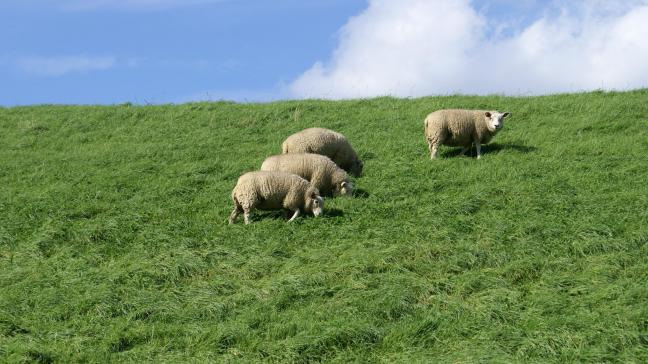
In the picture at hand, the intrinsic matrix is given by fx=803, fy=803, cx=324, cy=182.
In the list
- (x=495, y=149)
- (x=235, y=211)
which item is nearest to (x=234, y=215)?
(x=235, y=211)

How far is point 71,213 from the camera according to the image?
16891 millimetres

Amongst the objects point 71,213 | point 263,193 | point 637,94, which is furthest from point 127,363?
point 637,94

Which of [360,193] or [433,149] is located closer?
[360,193]

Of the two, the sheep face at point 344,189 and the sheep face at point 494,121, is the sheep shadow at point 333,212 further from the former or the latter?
the sheep face at point 494,121

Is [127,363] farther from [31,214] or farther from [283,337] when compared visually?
[31,214]

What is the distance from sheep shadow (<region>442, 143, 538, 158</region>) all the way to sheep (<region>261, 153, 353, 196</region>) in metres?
4.57

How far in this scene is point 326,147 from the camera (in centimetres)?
1908

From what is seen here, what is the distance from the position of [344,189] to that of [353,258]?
4.11m

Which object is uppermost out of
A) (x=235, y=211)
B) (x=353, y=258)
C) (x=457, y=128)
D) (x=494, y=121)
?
(x=494, y=121)

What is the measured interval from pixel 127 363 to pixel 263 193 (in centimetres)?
598

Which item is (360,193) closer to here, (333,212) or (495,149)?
(333,212)

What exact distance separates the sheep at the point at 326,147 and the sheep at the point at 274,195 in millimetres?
3209

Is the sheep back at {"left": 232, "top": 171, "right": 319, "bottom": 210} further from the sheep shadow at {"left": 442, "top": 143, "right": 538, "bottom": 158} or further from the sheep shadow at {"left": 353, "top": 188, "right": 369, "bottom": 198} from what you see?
the sheep shadow at {"left": 442, "top": 143, "right": 538, "bottom": 158}

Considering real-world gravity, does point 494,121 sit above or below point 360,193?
above
